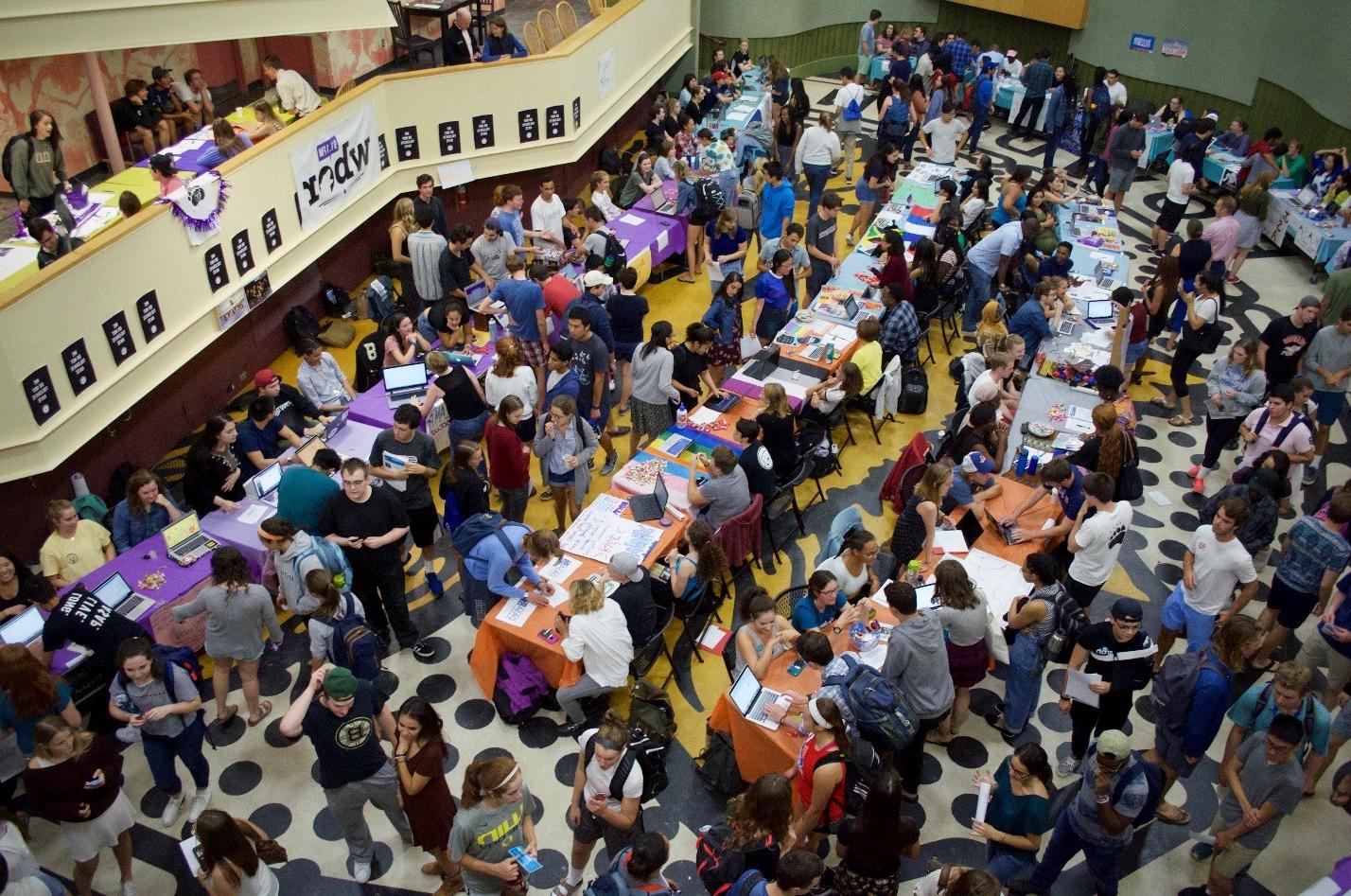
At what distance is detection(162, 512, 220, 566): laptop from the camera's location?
7.05 metres

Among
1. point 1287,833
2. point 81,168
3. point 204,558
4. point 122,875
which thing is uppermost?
point 81,168

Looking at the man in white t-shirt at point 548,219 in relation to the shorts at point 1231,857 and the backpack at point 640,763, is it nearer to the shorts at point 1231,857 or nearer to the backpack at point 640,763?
the backpack at point 640,763

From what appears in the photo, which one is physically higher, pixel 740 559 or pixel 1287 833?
pixel 740 559

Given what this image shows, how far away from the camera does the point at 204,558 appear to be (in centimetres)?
709

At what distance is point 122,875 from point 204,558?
2.16 m

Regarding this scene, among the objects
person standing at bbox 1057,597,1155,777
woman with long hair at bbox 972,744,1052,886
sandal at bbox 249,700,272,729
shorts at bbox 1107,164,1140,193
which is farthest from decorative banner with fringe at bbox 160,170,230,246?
shorts at bbox 1107,164,1140,193

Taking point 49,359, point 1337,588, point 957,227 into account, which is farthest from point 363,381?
point 1337,588

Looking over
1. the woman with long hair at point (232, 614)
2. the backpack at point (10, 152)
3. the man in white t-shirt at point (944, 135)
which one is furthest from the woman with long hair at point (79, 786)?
the man in white t-shirt at point (944, 135)

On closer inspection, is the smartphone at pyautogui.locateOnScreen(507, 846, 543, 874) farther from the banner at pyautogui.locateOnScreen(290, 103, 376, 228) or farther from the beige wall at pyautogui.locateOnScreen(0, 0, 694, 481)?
the banner at pyautogui.locateOnScreen(290, 103, 376, 228)

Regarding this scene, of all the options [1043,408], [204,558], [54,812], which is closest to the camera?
[54,812]

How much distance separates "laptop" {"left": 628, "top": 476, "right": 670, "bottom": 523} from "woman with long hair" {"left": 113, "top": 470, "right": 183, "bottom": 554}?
332 cm

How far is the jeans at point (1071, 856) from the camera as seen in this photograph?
17.4ft

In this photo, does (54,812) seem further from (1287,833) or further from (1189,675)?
(1287,833)

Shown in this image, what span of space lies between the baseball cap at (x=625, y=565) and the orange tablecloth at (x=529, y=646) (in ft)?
2.18
